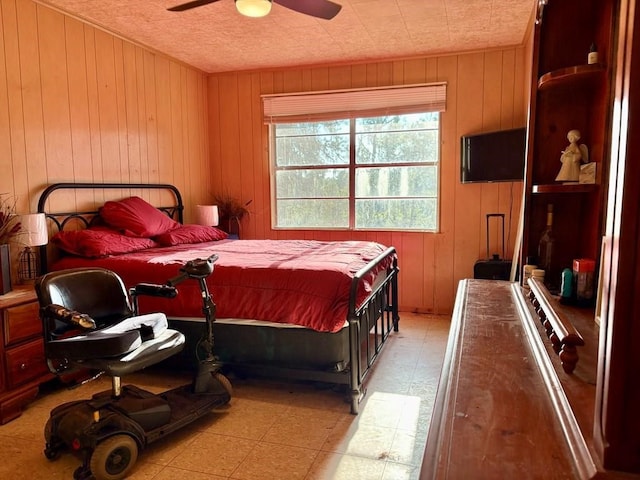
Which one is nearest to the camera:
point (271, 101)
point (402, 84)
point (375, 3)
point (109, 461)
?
point (109, 461)

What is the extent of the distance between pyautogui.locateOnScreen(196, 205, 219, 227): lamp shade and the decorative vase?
2.17 metres

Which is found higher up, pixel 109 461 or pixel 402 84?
pixel 402 84

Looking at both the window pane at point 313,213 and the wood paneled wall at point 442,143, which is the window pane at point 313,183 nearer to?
the window pane at point 313,213

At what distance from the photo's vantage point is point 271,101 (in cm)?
507

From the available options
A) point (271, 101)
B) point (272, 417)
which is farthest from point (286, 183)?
point (272, 417)

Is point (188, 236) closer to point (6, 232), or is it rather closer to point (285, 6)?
point (6, 232)

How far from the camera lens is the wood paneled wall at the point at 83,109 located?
3160 millimetres

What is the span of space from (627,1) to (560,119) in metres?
1.14

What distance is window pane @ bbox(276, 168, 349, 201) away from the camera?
5027mm

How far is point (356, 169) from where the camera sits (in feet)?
16.2

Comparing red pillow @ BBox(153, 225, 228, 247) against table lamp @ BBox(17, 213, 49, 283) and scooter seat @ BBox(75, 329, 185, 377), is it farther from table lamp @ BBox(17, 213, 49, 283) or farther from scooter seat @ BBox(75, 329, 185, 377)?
scooter seat @ BBox(75, 329, 185, 377)

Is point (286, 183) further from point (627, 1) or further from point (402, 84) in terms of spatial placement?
point (627, 1)

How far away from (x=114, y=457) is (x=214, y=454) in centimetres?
45

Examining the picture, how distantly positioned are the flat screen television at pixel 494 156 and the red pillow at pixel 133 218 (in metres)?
2.85
